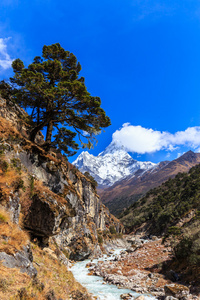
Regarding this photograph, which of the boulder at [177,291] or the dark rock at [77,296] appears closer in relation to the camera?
the dark rock at [77,296]

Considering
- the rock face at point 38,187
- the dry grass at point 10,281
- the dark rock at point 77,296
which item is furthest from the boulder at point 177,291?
the dry grass at point 10,281

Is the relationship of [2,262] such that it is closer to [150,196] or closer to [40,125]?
[40,125]

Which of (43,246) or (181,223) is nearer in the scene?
(43,246)

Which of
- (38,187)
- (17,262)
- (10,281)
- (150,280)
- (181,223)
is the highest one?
(38,187)

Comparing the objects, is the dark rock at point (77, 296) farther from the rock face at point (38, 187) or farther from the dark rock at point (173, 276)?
the dark rock at point (173, 276)

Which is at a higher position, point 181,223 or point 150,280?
point 150,280

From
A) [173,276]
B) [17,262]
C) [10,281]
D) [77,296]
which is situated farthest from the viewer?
[173,276]

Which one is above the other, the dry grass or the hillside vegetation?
the dry grass

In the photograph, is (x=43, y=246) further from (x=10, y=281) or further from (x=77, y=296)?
(x=10, y=281)

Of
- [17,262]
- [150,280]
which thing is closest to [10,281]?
[17,262]

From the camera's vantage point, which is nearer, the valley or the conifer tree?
the valley

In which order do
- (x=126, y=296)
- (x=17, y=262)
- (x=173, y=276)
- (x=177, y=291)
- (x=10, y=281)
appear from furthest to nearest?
(x=173, y=276) < (x=126, y=296) < (x=177, y=291) < (x=17, y=262) < (x=10, y=281)

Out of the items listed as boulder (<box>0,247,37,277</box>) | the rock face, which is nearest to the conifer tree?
the rock face

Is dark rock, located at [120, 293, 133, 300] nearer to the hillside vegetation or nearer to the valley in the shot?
the valley
